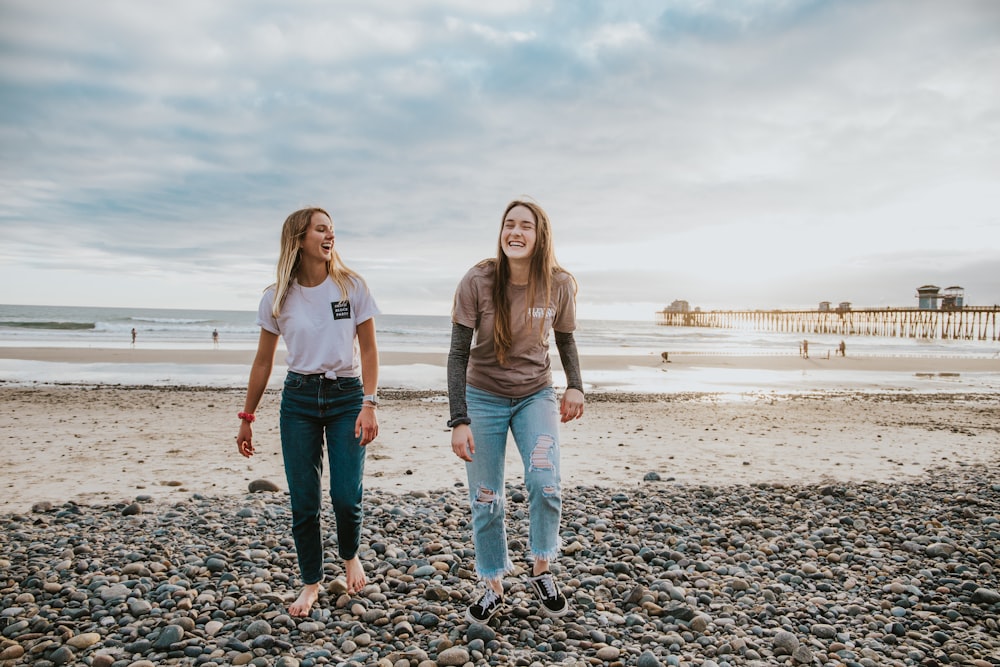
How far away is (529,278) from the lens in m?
3.75

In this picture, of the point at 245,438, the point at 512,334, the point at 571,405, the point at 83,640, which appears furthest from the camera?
the point at 245,438

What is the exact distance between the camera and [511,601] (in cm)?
396

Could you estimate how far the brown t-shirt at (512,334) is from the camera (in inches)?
144

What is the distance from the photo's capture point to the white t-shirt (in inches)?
148

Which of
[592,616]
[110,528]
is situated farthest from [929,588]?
[110,528]

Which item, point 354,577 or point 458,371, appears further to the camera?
point 354,577

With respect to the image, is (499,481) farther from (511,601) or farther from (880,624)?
(880,624)

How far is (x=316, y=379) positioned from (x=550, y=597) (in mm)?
1936

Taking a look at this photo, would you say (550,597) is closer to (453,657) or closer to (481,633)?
(481,633)

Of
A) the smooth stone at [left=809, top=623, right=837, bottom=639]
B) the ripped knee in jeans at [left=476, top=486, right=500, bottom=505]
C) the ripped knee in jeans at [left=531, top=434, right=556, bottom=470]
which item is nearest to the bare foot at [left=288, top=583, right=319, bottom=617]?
the ripped knee in jeans at [left=476, top=486, right=500, bottom=505]

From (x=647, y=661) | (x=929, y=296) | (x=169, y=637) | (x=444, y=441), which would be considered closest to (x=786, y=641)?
(x=647, y=661)

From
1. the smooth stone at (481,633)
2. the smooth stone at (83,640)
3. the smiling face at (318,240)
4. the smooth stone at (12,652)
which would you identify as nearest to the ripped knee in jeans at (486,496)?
the smooth stone at (481,633)

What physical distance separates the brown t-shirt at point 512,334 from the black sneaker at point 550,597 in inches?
45.5

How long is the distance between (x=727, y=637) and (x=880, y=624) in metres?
1.01
